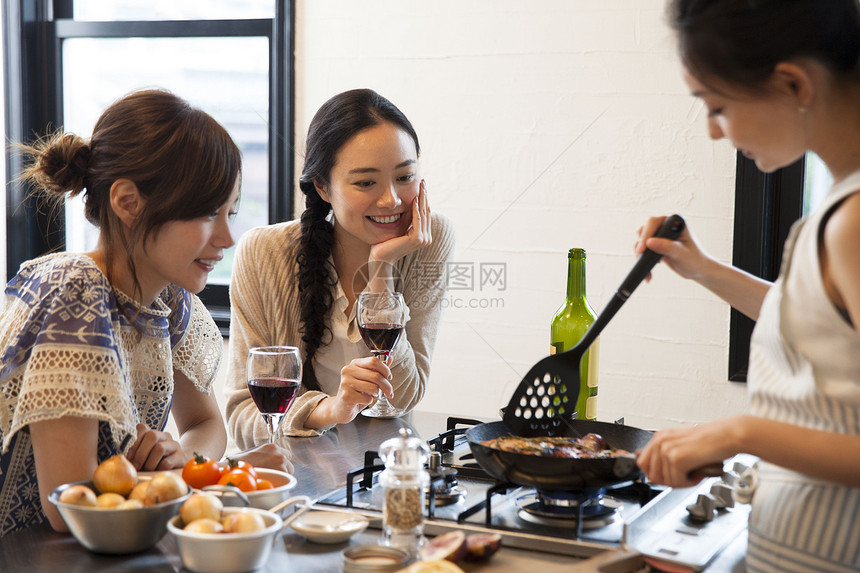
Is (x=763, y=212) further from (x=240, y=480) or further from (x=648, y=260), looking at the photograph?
(x=240, y=480)

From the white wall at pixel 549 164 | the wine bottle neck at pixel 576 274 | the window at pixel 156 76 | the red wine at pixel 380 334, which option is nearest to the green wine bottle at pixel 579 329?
the wine bottle neck at pixel 576 274

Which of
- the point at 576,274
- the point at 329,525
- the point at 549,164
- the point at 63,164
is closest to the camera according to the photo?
the point at 329,525

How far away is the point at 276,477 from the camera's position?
122cm

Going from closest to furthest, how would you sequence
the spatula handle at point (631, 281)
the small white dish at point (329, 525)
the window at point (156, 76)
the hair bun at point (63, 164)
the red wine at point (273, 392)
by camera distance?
the small white dish at point (329, 525) < the spatula handle at point (631, 281) < the red wine at point (273, 392) < the hair bun at point (63, 164) < the window at point (156, 76)

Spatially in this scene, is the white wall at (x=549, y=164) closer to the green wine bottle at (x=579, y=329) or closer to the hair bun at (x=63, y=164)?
the green wine bottle at (x=579, y=329)

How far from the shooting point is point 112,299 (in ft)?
4.55

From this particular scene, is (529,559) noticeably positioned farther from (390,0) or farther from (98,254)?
(390,0)

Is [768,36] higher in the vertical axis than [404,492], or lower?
higher

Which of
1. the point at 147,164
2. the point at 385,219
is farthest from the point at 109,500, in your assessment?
the point at 385,219

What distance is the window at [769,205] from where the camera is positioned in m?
2.55

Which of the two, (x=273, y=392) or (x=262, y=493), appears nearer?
(x=262, y=493)

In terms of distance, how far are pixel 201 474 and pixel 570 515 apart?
489 millimetres

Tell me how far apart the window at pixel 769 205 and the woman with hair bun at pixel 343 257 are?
3.22 feet

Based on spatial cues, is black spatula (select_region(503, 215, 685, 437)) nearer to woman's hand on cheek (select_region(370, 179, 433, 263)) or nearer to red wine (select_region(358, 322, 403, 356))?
red wine (select_region(358, 322, 403, 356))
